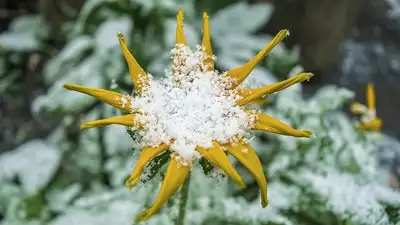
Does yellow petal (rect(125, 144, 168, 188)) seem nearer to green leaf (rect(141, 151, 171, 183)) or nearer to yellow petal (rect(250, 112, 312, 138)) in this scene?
green leaf (rect(141, 151, 171, 183))

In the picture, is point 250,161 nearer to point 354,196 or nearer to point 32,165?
point 354,196

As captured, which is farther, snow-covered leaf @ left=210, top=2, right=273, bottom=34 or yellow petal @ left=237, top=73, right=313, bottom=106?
snow-covered leaf @ left=210, top=2, right=273, bottom=34

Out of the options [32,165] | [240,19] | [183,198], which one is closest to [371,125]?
[240,19]

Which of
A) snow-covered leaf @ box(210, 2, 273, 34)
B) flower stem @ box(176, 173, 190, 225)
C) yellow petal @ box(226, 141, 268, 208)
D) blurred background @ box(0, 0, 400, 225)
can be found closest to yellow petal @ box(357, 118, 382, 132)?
blurred background @ box(0, 0, 400, 225)

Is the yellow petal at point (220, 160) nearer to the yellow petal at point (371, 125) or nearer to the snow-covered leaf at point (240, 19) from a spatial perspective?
the yellow petal at point (371, 125)

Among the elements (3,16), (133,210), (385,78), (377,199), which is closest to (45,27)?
(3,16)

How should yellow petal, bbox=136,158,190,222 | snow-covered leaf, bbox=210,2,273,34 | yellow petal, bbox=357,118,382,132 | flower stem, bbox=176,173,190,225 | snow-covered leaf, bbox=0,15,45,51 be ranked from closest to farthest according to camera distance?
yellow petal, bbox=136,158,190,222
flower stem, bbox=176,173,190,225
yellow petal, bbox=357,118,382,132
snow-covered leaf, bbox=210,2,273,34
snow-covered leaf, bbox=0,15,45,51
